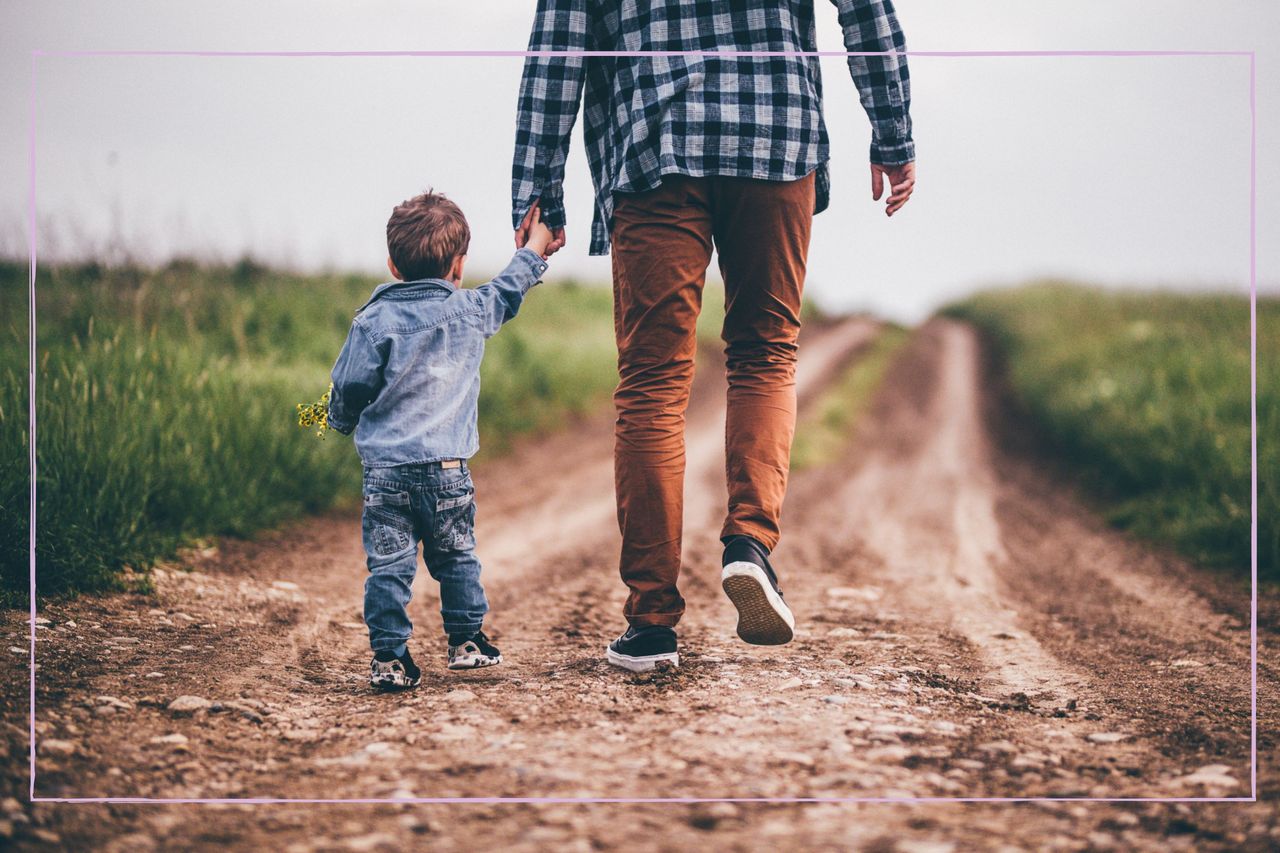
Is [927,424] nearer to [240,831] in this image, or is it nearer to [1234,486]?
[1234,486]

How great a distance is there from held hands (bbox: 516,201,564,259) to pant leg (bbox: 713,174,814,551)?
18.0 inches

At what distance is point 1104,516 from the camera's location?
5.62 m

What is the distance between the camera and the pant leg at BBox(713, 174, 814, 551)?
93.3 inches

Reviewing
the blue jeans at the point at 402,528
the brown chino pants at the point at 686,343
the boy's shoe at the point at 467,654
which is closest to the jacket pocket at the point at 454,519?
the blue jeans at the point at 402,528

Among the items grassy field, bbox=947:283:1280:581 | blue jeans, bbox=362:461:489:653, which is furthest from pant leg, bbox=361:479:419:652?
grassy field, bbox=947:283:1280:581

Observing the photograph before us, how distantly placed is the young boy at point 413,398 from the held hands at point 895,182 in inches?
39.0

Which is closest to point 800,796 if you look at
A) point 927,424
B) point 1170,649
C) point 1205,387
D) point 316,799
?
point 316,799

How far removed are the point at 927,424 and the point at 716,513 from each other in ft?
14.8

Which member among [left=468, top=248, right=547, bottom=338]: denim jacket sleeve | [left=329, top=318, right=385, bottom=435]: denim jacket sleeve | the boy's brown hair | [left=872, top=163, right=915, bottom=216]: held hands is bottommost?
[left=329, top=318, right=385, bottom=435]: denim jacket sleeve

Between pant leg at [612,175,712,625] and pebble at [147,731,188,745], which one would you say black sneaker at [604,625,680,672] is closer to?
pant leg at [612,175,712,625]

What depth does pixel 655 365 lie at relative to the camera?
7.91 ft

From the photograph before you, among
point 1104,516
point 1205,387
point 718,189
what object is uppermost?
point 718,189

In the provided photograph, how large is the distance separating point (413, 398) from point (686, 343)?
716 millimetres

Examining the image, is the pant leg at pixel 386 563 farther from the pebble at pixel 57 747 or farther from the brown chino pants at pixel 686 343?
the pebble at pixel 57 747
